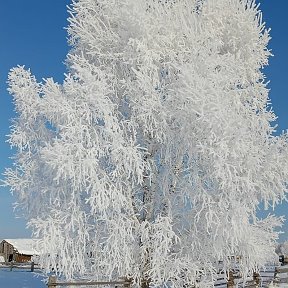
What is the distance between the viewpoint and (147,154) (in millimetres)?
15258

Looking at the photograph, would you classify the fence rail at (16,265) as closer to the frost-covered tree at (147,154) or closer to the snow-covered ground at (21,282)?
the snow-covered ground at (21,282)

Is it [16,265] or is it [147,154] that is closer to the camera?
[147,154]

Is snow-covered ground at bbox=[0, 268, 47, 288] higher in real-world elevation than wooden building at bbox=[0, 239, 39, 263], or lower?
lower

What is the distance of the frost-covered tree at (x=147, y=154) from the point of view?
13484 millimetres

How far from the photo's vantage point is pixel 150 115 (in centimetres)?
1422

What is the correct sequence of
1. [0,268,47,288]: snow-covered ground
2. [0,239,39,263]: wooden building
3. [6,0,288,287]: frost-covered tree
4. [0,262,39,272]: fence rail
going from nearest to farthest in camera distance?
[6,0,288,287]: frost-covered tree
[0,268,47,288]: snow-covered ground
[0,262,39,272]: fence rail
[0,239,39,263]: wooden building

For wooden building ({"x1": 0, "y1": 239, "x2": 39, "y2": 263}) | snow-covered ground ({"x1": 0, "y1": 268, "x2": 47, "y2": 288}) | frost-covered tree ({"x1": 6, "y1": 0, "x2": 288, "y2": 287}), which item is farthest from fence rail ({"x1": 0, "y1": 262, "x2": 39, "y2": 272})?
frost-covered tree ({"x1": 6, "y1": 0, "x2": 288, "y2": 287})

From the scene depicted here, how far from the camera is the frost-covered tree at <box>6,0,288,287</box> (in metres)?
13.5

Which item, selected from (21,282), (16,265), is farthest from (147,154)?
(16,265)

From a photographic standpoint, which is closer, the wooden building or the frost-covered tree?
the frost-covered tree

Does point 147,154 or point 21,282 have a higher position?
point 147,154

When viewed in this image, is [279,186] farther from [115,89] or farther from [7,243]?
[7,243]

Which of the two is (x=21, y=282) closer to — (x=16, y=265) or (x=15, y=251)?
(x=16, y=265)

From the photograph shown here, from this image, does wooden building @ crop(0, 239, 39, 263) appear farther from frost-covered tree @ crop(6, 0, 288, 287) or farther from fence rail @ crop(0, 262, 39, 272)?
frost-covered tree @ crop(6, 0, 288, 287)
